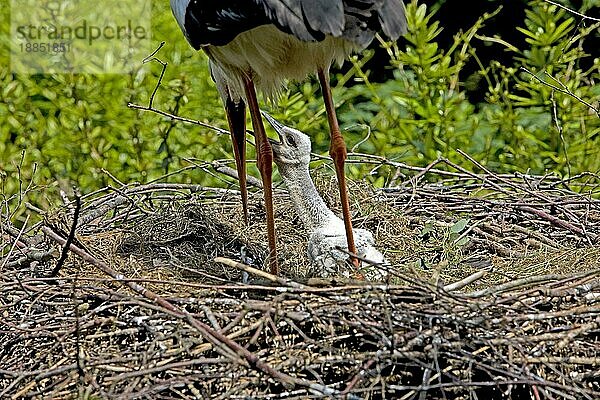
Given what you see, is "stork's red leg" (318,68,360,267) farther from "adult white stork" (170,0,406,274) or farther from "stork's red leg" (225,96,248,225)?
"stork's red leg" (225,96,248,225)

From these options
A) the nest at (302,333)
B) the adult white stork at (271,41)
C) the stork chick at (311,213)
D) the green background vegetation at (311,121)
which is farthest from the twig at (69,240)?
the green background vegetation at (311,121)

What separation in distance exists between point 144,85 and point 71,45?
49 cm

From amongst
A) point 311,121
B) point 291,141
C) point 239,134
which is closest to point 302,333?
point 291,141

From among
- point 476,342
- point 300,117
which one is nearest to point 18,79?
point 300,117

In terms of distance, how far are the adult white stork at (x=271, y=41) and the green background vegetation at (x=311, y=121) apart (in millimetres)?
1432

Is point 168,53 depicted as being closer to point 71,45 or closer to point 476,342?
point 71,45

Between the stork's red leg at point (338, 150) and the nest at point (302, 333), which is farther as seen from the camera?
the stork's red leg at point (338, 150)

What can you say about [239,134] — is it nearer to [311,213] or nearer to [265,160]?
[265,160]

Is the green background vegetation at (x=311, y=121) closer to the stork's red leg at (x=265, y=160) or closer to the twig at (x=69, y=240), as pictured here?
the stork's red leg at (x=265, y=160)

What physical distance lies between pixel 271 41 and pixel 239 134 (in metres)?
0.93

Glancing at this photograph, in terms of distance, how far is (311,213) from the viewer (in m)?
A: 3.84

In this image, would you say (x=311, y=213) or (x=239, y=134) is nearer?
(x=311, y=213)

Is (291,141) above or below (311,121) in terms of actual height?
above

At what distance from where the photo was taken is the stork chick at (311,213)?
366cm
